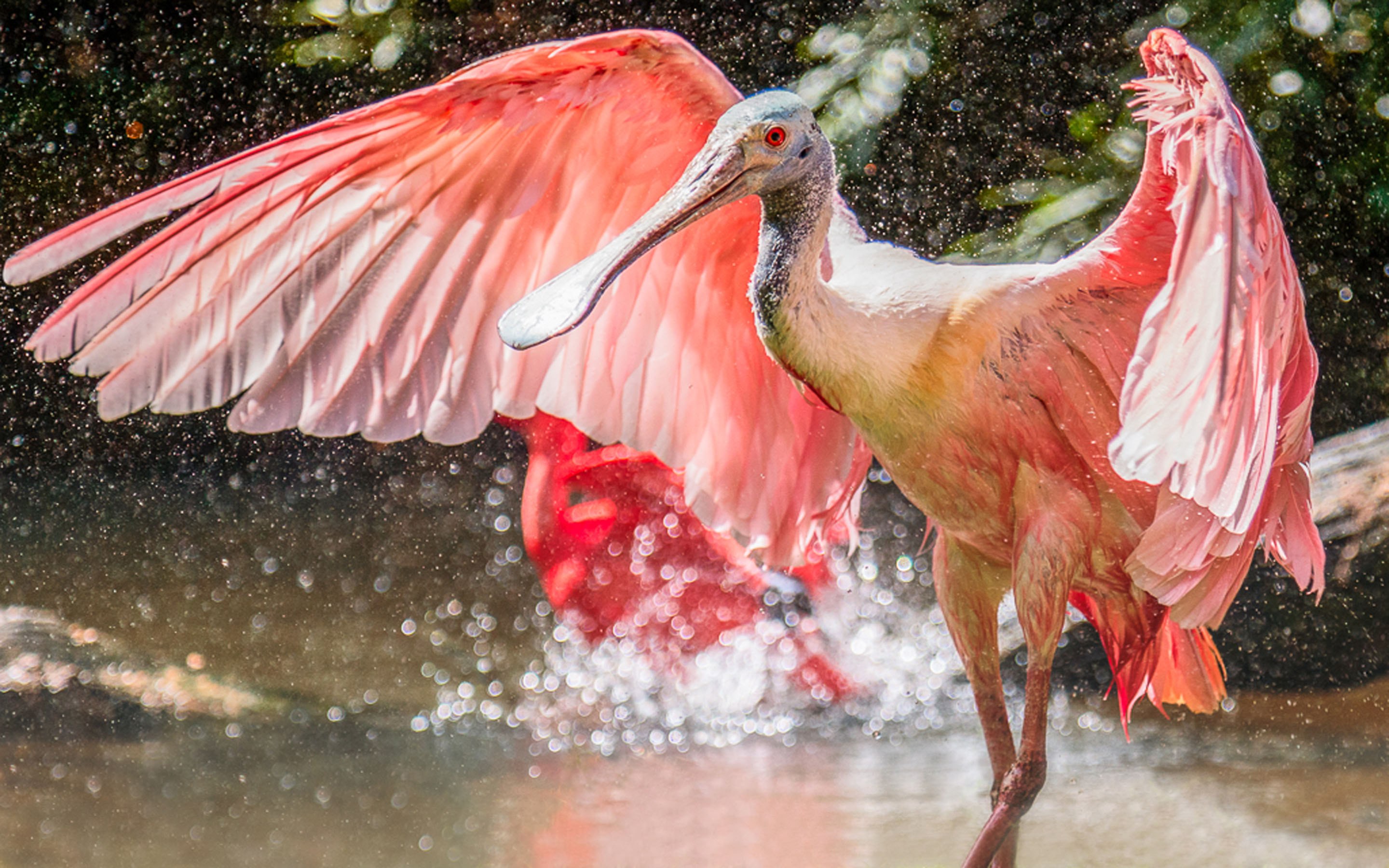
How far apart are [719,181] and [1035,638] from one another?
84 centimetres

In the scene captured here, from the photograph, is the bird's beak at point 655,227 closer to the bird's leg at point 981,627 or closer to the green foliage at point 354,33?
the bird's leg at point 981,627

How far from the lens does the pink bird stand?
1987 millimetres

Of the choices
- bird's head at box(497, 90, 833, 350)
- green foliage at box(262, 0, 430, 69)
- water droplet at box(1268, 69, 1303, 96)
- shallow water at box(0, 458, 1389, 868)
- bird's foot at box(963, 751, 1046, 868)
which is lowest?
shallow water at box(0, 458, 1389, 868)

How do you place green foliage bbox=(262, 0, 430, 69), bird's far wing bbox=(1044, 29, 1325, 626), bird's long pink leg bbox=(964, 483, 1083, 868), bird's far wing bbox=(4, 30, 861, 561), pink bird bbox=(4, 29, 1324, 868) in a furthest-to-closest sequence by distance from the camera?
1. green foliage bbox=(262, 0, 430, 69)
2. bird's far wing bbox=(4, 30, 861, 561)
3. bird's long pink leg bbox=(964, 483, 1083, 868)
4. pink bird bbox=(4, 29, 1324, 868)
5. bird's far wing bbox=(1044, 29, 1325, 626)

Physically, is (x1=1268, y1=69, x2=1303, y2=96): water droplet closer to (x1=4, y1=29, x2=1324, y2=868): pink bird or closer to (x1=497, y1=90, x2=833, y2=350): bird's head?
(x1=4, y1=29, x2=1324, y2=868): pink bird

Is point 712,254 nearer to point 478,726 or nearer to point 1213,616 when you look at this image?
point 1213,616

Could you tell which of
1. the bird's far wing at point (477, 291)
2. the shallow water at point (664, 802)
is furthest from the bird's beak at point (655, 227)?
the shallow water at point (664, 802)

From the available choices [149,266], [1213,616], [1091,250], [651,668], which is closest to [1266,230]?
[1091,250]

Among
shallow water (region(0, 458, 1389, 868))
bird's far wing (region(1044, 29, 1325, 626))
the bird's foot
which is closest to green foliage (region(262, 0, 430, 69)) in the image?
shallow water (region(0, 458, 1389, 868))

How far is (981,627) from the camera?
8.42 ft

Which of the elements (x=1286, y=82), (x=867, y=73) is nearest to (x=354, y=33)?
(x=867, y=73)

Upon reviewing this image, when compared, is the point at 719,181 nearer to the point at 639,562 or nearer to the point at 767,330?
the point at 767,330

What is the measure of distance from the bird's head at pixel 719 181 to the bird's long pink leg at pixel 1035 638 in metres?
0.66

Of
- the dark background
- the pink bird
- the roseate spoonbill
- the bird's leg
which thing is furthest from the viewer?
the dark background
